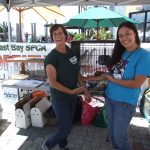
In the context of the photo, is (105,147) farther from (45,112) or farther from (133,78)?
(133,78)

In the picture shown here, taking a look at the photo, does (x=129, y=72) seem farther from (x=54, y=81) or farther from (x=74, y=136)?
(x=74, y=136)

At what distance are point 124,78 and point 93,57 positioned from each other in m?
1.94

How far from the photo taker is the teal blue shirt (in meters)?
2.47

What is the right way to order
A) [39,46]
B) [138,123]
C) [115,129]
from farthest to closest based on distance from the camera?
[39,46]
[138,123]
[115,129]

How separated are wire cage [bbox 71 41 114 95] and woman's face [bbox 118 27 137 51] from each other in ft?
5.23

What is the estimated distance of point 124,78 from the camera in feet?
8.48

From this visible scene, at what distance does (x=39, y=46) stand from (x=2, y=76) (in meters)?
1.58

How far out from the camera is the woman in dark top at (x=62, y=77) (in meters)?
2.96

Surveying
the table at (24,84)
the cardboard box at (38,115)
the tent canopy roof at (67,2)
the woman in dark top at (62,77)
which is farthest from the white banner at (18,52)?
the woman in dark top at (62,77)

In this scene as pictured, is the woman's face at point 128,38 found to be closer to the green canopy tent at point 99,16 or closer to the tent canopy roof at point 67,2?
the green canopy tent at point 99,16

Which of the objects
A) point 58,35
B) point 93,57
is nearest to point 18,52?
point 93,57

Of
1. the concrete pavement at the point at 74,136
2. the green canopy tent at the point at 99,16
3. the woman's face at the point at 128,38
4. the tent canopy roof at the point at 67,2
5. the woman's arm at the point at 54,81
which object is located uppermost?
the tent canopy roof at the point at 67,2

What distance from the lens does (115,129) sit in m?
2.73

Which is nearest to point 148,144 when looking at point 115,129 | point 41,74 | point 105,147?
point 105,147
